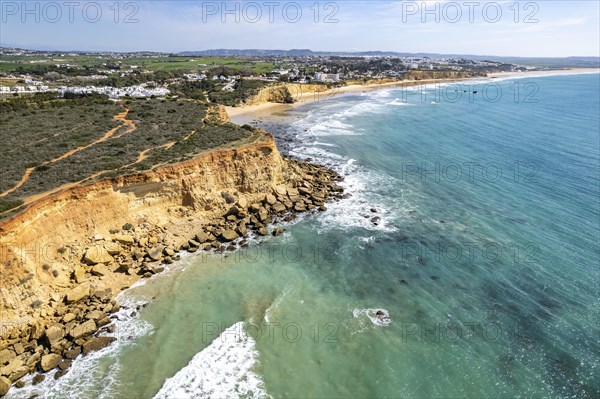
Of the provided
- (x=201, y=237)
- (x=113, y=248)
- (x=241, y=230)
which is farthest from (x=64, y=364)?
(x=241, y=230)

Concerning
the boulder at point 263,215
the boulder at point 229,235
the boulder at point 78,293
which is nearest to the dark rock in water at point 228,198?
the boulder at point 263,215

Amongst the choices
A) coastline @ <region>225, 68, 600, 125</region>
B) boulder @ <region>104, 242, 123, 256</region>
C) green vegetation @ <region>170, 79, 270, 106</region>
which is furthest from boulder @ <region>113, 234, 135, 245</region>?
green vegetation @ <region>170, 79, 270, 106</region>

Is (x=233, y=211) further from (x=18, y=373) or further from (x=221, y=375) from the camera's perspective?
(x=18, y=373)

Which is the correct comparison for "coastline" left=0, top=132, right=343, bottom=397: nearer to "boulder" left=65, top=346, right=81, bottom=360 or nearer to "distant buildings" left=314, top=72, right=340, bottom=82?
"boulder" left=65, top=346, right=81, bottom=360

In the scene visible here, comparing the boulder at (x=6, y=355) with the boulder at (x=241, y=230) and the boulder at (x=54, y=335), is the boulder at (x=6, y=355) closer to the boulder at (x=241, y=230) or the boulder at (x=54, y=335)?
the boulder at (x=54, y=335)

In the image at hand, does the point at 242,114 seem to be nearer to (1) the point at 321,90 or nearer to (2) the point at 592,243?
(1) the point at 321,90

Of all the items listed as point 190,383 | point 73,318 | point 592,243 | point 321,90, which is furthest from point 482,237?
point 321,90
